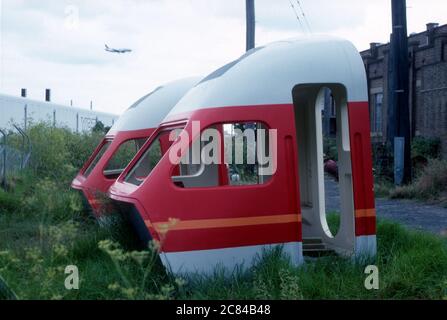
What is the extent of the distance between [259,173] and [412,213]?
7.44 meters

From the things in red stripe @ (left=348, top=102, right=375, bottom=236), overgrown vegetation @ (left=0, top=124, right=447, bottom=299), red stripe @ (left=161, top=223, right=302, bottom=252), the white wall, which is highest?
the white wall

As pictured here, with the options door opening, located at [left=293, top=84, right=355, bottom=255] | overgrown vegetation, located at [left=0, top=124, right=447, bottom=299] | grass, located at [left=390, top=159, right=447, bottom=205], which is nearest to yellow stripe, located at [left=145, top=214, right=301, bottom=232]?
overgrown vegetation, located at [left=0, top=124, right=447, bottom=299]

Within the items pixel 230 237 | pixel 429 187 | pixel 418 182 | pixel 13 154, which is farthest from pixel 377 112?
pixel 230 237

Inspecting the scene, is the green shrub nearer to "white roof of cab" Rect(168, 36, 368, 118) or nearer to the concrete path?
the concrete path

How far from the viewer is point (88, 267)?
6.65 m

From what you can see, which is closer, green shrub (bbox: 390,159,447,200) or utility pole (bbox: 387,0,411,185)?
green shrub (bbox: 390,159,447,200)

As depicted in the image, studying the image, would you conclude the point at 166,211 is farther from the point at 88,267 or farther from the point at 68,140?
the point at 68,140

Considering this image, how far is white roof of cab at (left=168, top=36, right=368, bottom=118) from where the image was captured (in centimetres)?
665

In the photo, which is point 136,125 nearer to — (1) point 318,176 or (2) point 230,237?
(1) point 318,176

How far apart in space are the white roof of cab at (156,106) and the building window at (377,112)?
2025 cm

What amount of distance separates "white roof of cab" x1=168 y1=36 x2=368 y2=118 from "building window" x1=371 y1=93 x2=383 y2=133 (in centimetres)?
2327

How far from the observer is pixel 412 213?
13.3 metres
